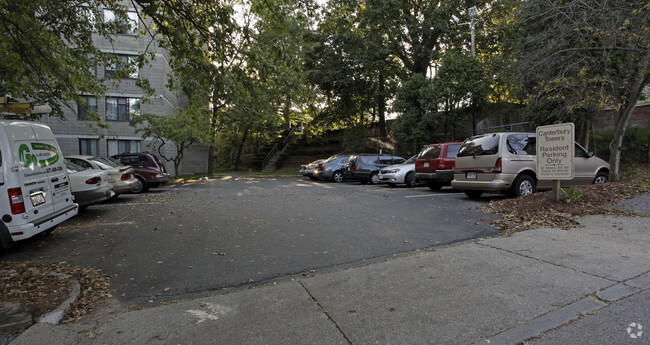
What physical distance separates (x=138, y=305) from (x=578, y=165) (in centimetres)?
1114

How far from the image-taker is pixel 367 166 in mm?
18141

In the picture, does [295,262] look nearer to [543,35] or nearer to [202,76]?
[202,76]

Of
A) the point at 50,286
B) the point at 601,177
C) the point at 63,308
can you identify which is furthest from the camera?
the point at 601,177

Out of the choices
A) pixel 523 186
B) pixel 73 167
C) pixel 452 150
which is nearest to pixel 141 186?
pixel 73 167

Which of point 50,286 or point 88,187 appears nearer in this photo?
point 50,286

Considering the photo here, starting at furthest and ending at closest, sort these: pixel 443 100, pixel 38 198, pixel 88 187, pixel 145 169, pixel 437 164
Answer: pixel 443 100, pixel 145 169, pixel 437 164, pixel 88 187, pixel 38 198

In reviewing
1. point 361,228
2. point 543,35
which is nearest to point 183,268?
point 361,228

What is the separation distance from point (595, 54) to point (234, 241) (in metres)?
12.8

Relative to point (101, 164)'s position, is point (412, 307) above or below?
below

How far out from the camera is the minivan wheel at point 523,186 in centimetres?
900

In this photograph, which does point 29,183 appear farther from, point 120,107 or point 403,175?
point 120,107

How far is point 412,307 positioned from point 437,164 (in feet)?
33.0

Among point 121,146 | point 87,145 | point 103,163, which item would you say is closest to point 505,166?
point 103,163

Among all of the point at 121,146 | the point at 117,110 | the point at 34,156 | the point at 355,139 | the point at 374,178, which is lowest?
the point at 374,178
